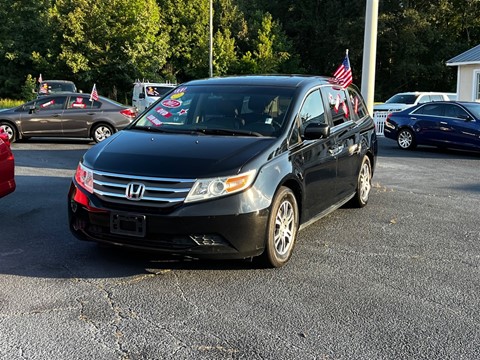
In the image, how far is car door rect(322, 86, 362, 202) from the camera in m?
6.27

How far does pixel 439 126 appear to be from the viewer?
14664 mm

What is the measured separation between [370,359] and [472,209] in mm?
4887

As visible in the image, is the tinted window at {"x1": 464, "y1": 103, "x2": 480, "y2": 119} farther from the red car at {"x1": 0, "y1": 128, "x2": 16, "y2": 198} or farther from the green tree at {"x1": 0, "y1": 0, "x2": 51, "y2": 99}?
the green tree at {"x1": 0, "y1": 0, "x2": 51, "y2": 99}

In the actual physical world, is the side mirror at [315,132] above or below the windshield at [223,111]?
below

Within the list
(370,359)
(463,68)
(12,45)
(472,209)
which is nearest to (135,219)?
(370,359)

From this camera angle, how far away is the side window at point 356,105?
731 centimetres

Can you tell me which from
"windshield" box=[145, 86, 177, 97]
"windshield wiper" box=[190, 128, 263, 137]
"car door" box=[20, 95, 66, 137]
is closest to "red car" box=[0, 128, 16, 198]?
"windshield wiper" box=[190, 128, 263, 137]

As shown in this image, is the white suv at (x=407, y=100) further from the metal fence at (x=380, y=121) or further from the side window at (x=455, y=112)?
the side window at (x=455, y=112)

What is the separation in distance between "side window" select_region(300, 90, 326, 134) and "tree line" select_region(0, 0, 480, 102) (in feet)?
125

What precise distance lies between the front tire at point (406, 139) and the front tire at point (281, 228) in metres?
11.2

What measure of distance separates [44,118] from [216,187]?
484 inches

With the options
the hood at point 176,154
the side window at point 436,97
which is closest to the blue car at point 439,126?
the side window at point 436,97

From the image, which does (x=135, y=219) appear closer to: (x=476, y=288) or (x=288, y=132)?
(x=288, y=132)

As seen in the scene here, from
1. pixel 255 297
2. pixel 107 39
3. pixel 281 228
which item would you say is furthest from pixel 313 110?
pixel 107 39
